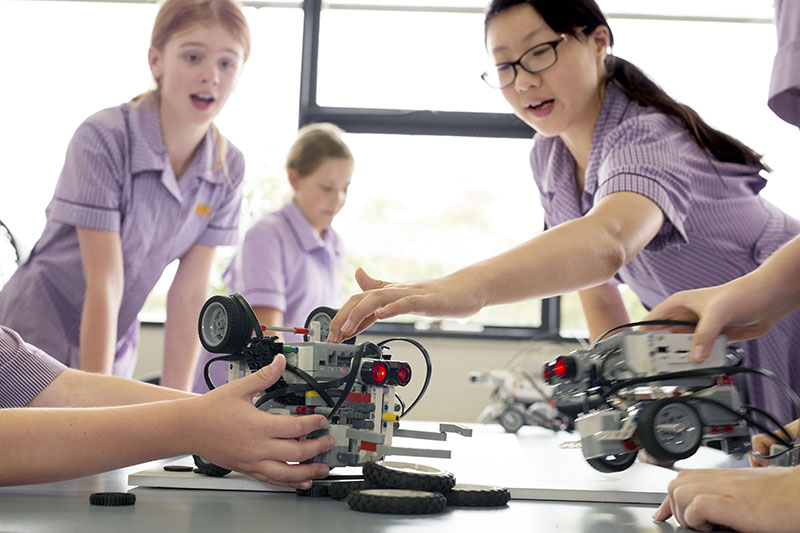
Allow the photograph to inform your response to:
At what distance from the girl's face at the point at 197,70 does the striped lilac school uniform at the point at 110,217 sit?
7cm

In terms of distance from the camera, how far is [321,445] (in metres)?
0.76

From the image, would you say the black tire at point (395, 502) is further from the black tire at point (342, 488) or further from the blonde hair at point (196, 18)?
the blonde hair at point (196, 18)

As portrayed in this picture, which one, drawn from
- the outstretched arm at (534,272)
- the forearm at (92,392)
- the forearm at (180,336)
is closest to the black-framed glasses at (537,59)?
the outstretched arm at (534,272)

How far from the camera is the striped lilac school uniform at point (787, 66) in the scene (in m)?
0.75

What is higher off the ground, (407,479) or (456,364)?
(456,364)

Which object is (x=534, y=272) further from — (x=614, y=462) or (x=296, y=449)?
(x=296, y=449)

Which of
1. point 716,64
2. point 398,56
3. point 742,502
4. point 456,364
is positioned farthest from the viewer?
point 398,56

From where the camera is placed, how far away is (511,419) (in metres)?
2.04

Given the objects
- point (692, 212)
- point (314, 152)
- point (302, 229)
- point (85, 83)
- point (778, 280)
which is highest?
point (85, 83)

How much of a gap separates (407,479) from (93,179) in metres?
1.28

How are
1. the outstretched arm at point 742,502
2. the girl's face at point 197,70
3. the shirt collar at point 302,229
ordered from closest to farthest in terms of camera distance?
the outstretched arm at point 742,502
the girl's face at point 197,70
the shirt collar at point 302,229

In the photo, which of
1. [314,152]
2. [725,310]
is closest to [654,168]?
[725,310]

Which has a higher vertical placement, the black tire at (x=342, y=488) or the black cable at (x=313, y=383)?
the black cable at (x=313, y=383)

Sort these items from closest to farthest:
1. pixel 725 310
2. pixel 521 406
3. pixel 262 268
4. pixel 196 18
A: pixel 725 310 → pixel 196 18 → pixel 521 406 → pixel 262 268
